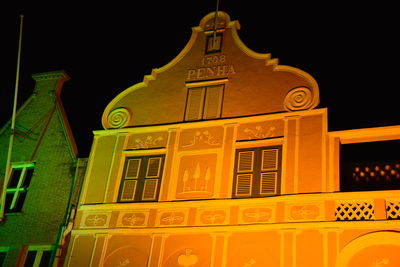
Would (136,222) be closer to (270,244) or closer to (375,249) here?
(270,244)

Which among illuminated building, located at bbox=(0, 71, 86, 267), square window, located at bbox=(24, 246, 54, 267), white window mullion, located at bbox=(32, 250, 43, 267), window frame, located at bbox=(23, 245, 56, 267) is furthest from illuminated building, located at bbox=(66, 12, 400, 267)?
white window mullion, located at bbox=(32, 250, 43, 267)

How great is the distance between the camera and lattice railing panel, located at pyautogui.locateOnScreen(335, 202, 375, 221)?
46.0ft

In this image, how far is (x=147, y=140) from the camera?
1794cm

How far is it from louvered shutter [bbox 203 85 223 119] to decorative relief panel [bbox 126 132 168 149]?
1508 millimetres

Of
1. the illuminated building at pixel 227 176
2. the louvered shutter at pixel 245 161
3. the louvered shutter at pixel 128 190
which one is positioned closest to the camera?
the illuminated building at pixel 227 176

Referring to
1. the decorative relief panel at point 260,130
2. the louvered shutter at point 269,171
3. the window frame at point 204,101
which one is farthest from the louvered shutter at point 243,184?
the window frame at point 204,101

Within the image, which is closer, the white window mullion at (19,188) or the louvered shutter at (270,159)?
the louvered shutter at (270,159)

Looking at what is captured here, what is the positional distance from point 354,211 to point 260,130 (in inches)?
147

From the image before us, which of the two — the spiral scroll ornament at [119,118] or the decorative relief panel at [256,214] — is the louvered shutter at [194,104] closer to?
the spiral scroll ornament at [119,118]

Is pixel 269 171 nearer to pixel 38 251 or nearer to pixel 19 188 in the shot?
pixel 38 251

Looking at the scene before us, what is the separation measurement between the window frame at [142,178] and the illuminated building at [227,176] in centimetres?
4

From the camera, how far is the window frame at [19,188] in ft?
61.6

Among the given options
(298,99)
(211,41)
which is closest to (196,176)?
(298,99)

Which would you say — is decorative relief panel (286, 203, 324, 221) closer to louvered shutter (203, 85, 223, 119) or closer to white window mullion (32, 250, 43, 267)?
louvered shutter (203, 85, 223, 119)
